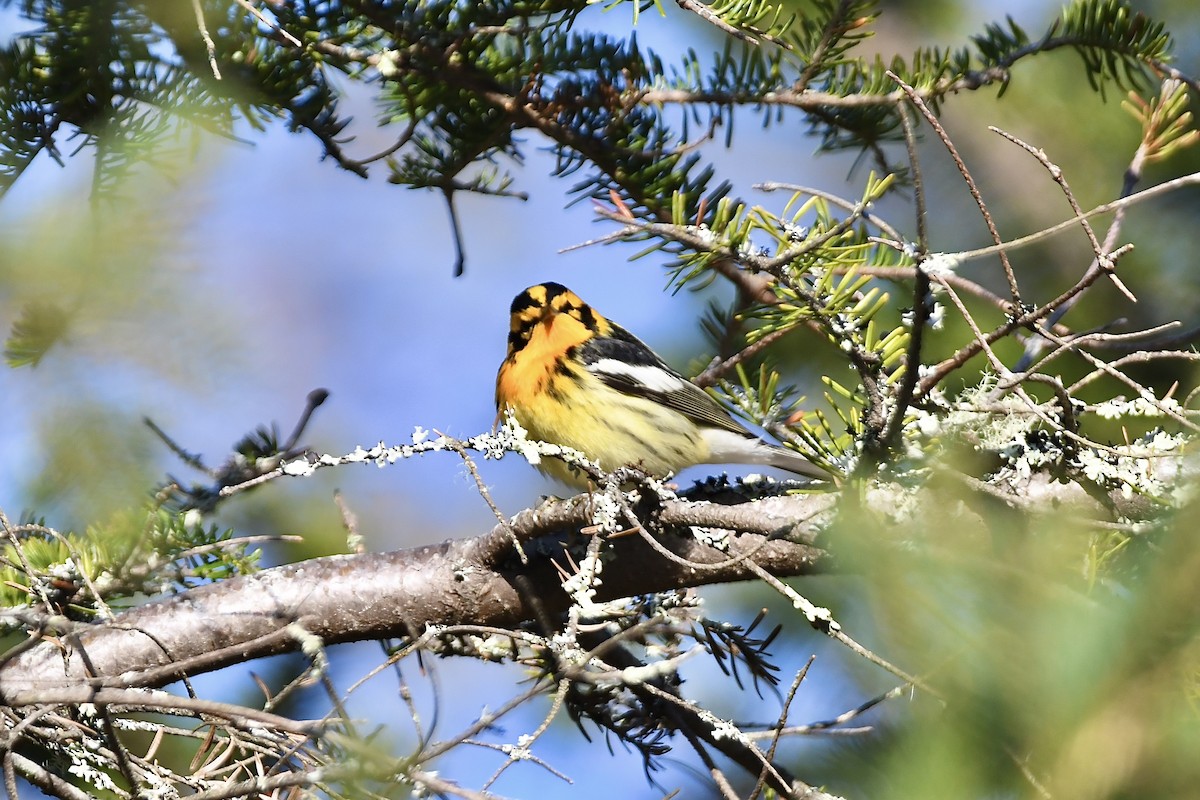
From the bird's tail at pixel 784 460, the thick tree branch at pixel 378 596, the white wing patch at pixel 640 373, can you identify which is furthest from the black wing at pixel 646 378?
the thick tree branch at pixel 378 596

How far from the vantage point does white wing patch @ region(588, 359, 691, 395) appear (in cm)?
360

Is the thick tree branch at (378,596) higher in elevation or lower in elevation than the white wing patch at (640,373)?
lower

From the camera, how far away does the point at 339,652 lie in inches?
116

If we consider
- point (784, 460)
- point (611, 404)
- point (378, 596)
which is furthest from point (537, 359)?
point (378, 596)

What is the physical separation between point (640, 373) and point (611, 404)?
219mm

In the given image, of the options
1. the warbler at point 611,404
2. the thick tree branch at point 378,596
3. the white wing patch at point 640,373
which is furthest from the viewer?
the white wing patch at point 640,373

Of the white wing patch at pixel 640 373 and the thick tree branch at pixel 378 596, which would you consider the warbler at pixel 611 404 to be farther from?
the thick tree branch at pixel 378 596

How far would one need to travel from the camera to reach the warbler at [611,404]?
11.4 ft

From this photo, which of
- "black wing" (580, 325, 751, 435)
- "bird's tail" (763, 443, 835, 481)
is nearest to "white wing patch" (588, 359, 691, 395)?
"black wing" (580, 325, 751, 435)

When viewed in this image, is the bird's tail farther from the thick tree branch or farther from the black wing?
the thick tree branch

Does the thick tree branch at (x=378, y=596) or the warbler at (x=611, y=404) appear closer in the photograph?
the thick tree branch at (x=378, y=596)

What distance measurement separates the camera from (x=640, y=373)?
3.72 metres

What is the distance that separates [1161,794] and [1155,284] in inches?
125

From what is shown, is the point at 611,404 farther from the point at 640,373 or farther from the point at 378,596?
the point at 378,596
